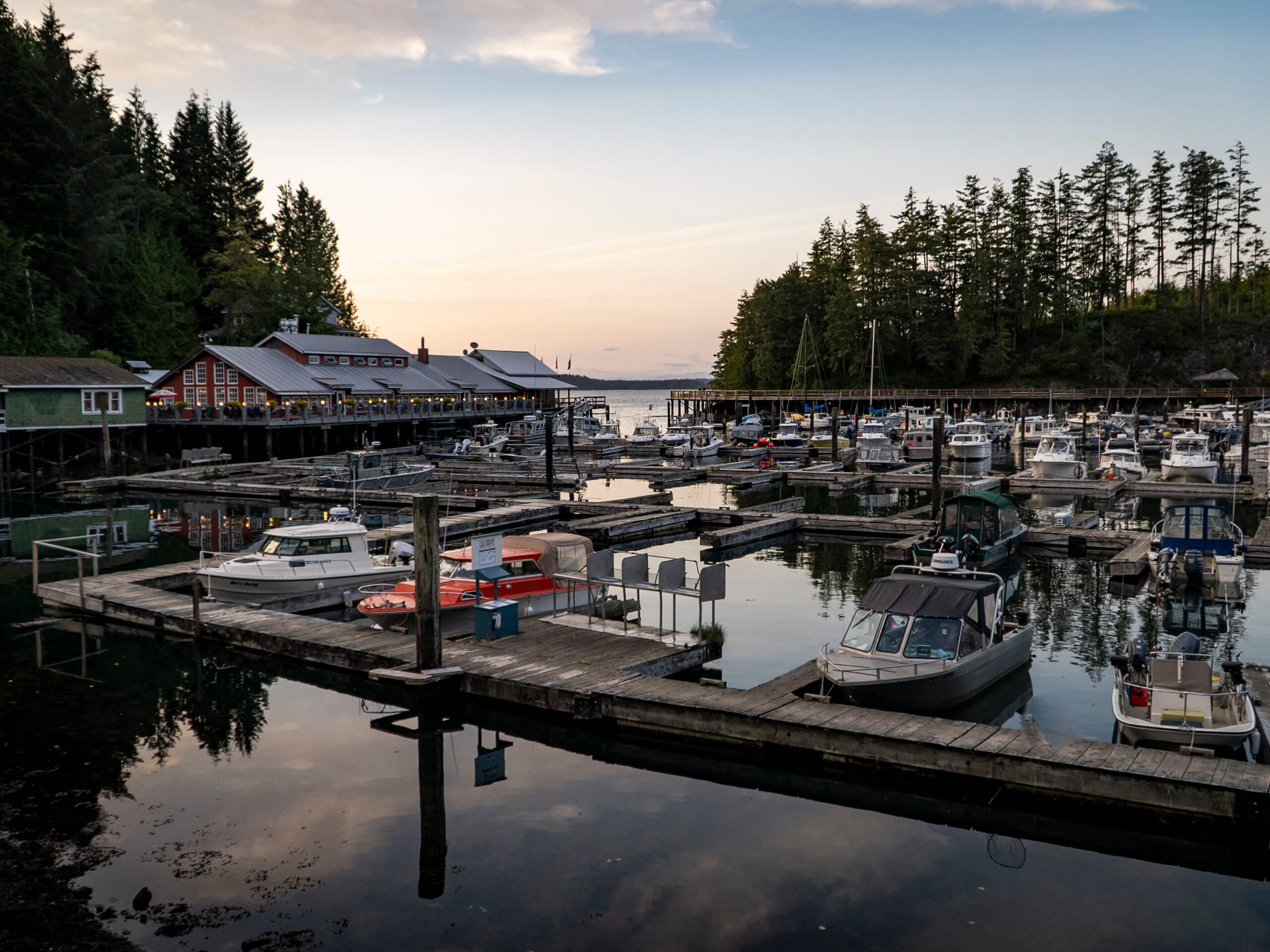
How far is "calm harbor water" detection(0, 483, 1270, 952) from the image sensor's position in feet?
31.0

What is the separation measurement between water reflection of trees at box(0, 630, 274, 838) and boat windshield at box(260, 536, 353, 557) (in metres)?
3.66

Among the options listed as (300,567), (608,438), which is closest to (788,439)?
(608,438)

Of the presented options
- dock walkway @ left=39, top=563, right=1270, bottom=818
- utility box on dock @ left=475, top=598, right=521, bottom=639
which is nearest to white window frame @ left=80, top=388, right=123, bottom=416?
dock walkway @ left=39, top=563, right=1270, bottom=818

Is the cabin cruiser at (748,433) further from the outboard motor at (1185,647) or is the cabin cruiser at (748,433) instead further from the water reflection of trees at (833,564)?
the outboard motor at (1185,647)

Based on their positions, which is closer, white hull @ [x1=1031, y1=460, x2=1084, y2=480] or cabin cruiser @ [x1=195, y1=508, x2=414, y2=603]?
cabin cruiser @ [x1=195, y1=508, x2=414, y2=603]

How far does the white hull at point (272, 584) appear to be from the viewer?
2217cm

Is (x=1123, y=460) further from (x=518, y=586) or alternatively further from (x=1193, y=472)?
(x=518, y=586)

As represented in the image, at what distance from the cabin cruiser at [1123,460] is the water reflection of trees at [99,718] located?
40272mm

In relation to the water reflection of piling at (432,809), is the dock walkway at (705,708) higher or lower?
higher

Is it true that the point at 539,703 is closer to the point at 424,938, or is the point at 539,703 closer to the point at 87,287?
the point at 424,938

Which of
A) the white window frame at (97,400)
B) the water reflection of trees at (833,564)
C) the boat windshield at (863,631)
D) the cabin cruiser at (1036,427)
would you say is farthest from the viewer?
the cabin cruiser at (1036,427)

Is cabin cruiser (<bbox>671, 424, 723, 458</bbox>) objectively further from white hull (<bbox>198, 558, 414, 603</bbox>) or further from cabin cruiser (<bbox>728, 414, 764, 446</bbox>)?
white hull (<bbox>198, 558, 414, 603</bbox>)

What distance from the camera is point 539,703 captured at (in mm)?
15086

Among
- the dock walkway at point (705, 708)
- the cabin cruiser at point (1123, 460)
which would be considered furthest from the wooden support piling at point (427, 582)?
the cabin cruiser at point (1123, 460)
